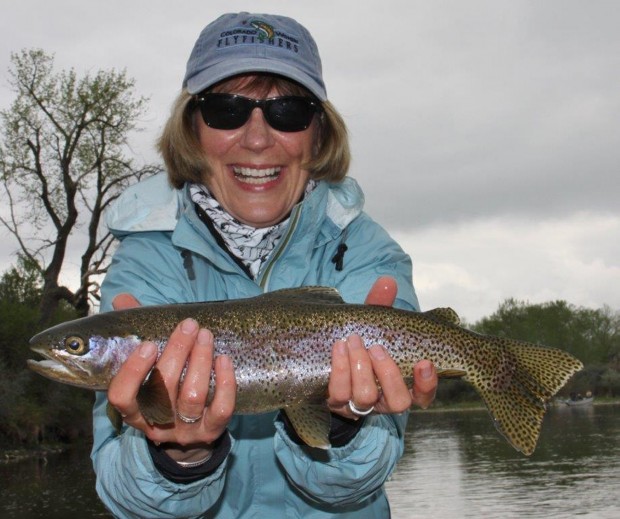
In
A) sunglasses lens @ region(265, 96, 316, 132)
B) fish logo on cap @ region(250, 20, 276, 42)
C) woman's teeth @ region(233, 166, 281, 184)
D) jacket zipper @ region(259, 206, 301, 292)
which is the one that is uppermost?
fish logo on cap @ region(250, 20, 276, 42)

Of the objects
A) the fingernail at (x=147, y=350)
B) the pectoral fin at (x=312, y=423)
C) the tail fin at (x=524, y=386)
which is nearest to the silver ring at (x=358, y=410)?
the pectoral fin at (x=312, y=423)

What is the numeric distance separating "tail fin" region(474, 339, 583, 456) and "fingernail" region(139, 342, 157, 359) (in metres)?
1.69

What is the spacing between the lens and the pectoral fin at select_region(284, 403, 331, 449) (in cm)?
403

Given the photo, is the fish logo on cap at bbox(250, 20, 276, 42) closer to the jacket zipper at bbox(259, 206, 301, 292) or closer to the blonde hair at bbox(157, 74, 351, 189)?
the blonde hair at bbox(157, 74, 351, 189)

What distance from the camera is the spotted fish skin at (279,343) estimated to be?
4.01 m

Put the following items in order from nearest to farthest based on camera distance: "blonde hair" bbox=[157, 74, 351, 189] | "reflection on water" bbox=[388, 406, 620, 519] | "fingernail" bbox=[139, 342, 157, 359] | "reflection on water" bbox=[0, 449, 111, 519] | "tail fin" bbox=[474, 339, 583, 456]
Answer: "fingernail" bbox=[139, 342, 157, 359] → "tail fin" bbox=[474, 339, 583, 456] → "blonde hair" bbox=[157, 74, 351, 189] → "reflection on water" bbox=[388, 406, 620, 519] → "reflection on water" bbox=[0, 449, 111, 519]

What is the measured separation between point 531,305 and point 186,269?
108 m

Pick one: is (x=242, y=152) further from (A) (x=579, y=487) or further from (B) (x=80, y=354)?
(A) (x=579, y=487)

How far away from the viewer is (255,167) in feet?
15.6

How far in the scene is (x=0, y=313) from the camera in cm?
4753

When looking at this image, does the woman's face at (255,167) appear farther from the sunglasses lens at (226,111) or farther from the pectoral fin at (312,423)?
the pectoral fin at (312,423)

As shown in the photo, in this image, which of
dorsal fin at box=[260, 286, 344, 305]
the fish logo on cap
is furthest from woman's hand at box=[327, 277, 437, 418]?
the fish logo on cap

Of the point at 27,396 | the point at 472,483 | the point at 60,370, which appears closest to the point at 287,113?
the point at 60,370

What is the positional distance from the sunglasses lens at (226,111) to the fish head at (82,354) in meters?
1.41
